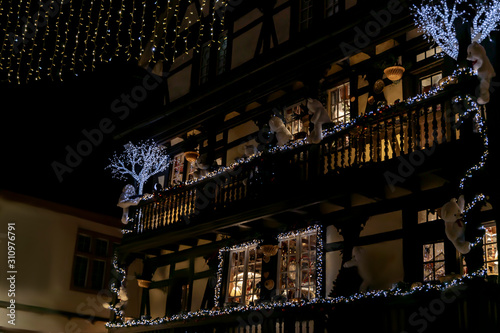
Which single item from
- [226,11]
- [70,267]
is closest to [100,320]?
[70,267]

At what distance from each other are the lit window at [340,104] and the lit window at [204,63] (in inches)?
226

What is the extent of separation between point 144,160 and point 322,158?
7.86m

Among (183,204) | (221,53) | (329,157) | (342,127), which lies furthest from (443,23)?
(221,53)

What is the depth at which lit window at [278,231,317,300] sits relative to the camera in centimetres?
1530

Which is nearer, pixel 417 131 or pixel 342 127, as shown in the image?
pixel 417 131

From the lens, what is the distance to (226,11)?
2041 centimetres

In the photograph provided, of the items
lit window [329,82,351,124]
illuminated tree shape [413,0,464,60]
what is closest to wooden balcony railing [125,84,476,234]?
illuminated tree shape [413,0,464,60]

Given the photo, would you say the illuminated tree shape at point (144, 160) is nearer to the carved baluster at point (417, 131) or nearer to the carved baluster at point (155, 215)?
the carved baluster at point (155, 215)

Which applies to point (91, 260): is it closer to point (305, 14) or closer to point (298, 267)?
point (298, 267)

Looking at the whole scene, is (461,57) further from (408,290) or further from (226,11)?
(226,11)

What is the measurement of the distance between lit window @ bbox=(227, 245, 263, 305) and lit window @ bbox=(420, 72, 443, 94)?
587 cm

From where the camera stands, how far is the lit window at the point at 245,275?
16734 mm

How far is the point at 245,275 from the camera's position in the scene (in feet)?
55.9

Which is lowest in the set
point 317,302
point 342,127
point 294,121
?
point 317,302
